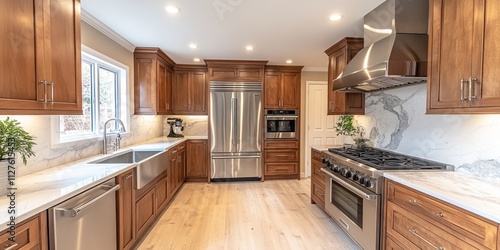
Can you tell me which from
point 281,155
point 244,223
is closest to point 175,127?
point 281,155

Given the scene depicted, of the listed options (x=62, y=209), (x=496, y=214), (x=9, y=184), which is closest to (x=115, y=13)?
(x=9, y=184)

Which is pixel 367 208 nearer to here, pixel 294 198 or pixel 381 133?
pixel 381 133

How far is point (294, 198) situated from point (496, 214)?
2.93 metres

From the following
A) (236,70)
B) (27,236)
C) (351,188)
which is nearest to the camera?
(27,236)

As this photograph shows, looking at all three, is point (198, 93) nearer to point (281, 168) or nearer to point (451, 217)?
point (281, 168)

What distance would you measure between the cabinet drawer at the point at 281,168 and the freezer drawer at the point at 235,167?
21 centimetres

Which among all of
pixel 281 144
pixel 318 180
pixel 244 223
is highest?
pixel 281 144

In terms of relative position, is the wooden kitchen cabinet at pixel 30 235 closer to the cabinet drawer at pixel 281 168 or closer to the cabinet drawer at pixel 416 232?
the cabinet drawer at pixel 416 232

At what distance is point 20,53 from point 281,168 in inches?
170

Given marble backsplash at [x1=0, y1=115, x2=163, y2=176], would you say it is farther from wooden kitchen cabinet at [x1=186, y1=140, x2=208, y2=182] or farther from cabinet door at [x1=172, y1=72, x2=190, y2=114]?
cabinet door at [x1=172, y1=72, x2=190, y2=114]

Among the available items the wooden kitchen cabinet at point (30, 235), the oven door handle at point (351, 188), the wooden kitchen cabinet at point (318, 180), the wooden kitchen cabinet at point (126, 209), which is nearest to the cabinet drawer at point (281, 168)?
the wooden kitchen cabinet at point (318, 180)

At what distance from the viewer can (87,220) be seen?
1594mm

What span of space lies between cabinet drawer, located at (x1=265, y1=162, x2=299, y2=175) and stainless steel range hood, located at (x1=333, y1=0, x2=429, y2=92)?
9.25 ft

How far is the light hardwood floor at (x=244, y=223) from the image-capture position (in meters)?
2.52
